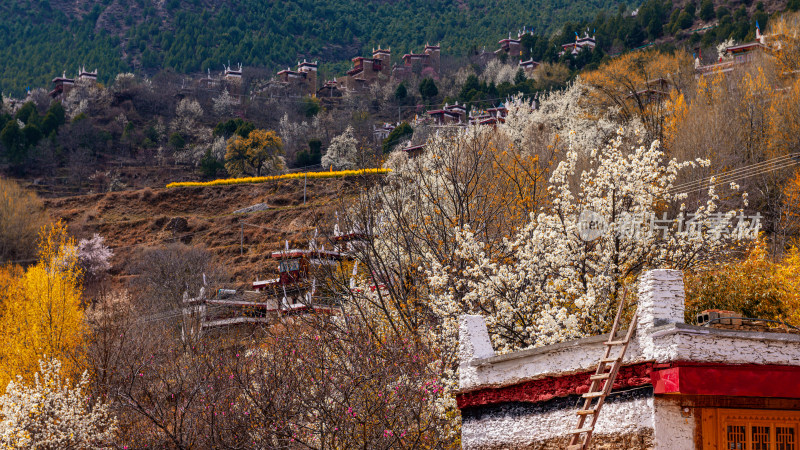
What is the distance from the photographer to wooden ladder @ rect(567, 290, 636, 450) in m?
8.65

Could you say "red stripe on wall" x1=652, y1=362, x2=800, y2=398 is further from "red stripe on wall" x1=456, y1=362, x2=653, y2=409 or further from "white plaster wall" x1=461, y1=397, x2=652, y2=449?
"white plaster wall" x1=461, y1=397, x2=652, y2=449

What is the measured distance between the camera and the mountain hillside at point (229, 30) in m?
150

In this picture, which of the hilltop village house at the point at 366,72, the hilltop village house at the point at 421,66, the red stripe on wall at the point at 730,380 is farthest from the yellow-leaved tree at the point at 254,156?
the red stripe on wall at the point at 730,380

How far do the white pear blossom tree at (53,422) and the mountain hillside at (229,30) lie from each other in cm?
12354

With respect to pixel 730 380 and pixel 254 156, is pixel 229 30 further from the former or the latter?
pixel 730 380

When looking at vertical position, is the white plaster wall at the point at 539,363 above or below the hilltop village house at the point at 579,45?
below

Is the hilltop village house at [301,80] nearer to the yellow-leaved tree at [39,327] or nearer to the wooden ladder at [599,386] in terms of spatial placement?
the yellow-leaved tree at [39,327]

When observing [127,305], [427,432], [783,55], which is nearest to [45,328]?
[127,305]

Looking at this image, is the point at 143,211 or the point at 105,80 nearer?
the point at 143,211

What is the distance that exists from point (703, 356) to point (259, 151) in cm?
7730

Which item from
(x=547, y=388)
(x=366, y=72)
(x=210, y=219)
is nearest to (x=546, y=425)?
(x=547, y=388)

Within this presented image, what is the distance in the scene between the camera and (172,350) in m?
27.2

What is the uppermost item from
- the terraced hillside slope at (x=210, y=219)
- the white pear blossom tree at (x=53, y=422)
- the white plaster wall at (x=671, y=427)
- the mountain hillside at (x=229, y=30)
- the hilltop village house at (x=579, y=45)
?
the mountain hillside at (x=229, y=30)

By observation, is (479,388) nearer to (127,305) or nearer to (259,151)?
(127,305)
